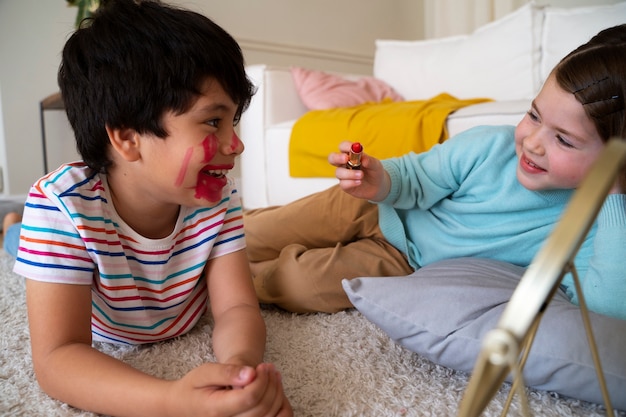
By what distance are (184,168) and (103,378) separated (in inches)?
10.2

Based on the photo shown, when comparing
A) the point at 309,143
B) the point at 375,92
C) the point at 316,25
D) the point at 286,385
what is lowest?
the point at 286,385

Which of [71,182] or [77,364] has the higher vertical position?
[71,182]

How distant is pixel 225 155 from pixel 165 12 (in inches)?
7.8

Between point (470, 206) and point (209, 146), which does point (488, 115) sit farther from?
point (209, 146)

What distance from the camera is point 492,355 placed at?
26 centimetres

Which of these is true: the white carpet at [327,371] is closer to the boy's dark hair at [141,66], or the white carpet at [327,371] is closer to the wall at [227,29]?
the boy's dark hair at [141,66]

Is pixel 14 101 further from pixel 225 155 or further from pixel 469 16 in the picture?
pixel 469 16

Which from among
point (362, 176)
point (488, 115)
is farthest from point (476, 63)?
point (362, 176)

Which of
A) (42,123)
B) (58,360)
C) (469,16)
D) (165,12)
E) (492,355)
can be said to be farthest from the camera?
(469,16)

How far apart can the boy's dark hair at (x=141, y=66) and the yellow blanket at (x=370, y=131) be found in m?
0.80

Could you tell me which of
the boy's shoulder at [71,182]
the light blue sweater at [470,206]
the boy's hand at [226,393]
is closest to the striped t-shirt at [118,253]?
the boy's shoulder at [71,182]

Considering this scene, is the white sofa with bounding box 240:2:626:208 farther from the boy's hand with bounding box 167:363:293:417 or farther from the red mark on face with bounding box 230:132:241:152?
the boy's hand with bounding box 167:363:293:417

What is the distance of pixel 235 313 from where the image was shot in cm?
72

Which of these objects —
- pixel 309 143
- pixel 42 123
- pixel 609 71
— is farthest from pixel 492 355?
pixel 42 123
